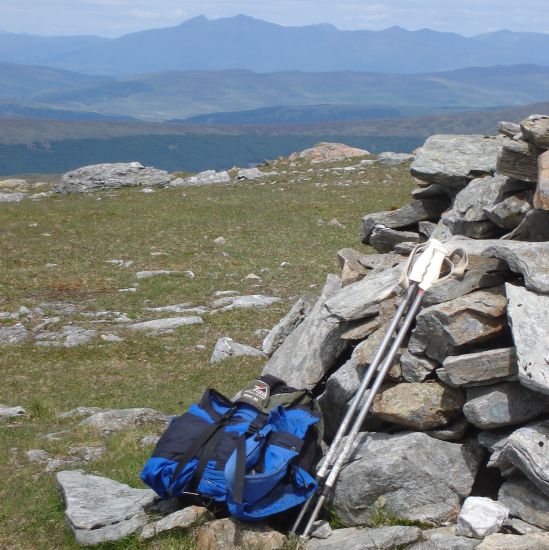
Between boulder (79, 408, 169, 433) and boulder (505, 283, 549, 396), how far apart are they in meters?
7.36

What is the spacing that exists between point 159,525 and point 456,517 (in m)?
3.35

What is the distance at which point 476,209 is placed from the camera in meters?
13.7

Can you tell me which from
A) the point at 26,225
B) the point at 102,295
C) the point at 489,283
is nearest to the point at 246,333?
the point at 102,295

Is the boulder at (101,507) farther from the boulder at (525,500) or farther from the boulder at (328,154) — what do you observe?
the boulder at (328,154)

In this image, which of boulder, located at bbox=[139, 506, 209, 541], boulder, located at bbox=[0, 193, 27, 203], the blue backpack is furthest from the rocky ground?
boulder, located at bbox=[0, 193, 27, 203]

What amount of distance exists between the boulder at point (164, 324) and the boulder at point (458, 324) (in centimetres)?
1211

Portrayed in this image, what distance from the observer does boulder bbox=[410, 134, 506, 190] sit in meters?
15.9

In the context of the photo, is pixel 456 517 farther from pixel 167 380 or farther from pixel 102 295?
pixel 102 295

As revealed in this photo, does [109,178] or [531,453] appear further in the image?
[109,178]

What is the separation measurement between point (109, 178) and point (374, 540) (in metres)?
47.4

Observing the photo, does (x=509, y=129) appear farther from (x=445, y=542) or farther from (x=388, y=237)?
(x=445, y=542)

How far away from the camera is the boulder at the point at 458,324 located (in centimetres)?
1024

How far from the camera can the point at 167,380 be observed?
18172mm

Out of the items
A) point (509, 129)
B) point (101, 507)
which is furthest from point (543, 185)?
point (101, 507)
